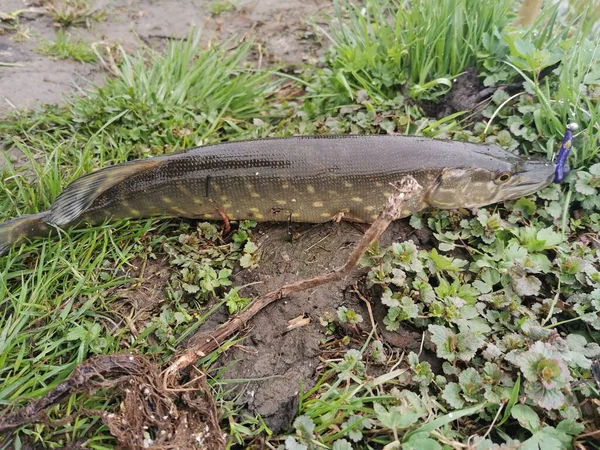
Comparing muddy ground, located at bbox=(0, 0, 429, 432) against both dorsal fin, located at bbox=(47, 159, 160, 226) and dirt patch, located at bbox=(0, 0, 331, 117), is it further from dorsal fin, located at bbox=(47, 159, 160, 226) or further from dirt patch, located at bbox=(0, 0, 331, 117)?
dorsal fin, located at bbox=(47, 159, 160, 226)

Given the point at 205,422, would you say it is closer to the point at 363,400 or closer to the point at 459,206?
the point at 363,400

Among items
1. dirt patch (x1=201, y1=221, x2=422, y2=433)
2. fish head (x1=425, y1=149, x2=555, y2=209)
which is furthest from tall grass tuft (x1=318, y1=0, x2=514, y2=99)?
dirt patch (x1=201, y1=221, x2=422, y2=433)

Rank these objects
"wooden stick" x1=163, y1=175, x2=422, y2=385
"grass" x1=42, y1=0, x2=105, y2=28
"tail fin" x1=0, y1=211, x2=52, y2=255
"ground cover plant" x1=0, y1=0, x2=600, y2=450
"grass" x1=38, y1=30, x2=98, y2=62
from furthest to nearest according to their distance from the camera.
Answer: "grass" x1=42, y1=0, x2=105, y2=28
"grass" x1=38, y1=30, x2=98, y2=62
"tail fin" x1=0, y1=211, x2=52, y2=255
"ground cover plant" x1=0, y1=0, x2=600, y2=450
"wooden stick" x1=163, y1=175, x2=422, y2=385

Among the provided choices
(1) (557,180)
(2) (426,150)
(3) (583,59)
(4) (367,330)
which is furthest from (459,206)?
(3) (583,59)

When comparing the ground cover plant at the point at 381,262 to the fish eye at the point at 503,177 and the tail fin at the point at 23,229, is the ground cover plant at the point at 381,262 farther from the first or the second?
the fish eye at the point at 503,177

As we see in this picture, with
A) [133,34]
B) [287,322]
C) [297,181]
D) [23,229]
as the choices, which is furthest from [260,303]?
[133,34]

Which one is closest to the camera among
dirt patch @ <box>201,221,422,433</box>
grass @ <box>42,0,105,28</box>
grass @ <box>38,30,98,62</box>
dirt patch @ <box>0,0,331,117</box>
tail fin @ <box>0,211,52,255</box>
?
dirt patch @ <box>201,221,422,433</box>
